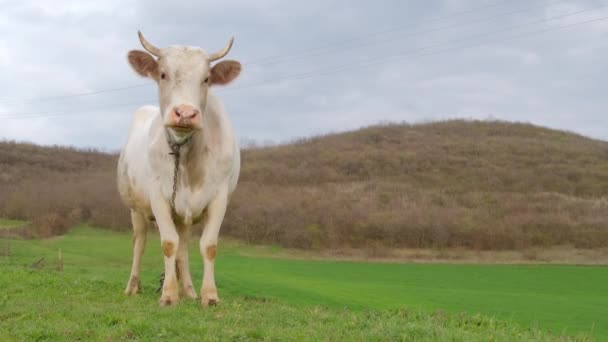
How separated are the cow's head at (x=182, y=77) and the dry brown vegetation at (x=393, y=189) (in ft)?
129

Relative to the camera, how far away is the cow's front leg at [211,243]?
8055mm

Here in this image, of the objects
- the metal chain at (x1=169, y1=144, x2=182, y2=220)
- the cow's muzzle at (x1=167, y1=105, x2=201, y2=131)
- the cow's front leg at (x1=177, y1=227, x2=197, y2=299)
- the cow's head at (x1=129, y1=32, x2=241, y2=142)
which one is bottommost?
the cow's front leg at (x1=177, y1=227, x2=197, y2=299)

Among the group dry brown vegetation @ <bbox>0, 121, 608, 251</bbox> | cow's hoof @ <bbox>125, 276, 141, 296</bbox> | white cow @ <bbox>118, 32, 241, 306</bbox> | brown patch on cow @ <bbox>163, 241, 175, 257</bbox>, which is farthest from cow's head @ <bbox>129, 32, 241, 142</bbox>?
dry brown vegetation @ <bbox>0, 121, 608, 251</bbox>

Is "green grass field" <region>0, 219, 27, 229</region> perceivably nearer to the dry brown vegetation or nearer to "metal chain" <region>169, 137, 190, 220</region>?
the dry brown vegetation

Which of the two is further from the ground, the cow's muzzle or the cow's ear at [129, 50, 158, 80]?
the cow's ear at [129, 50, 158, 80]

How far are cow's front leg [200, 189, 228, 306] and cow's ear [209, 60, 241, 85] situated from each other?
138 centimetres

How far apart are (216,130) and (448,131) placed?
86145mm

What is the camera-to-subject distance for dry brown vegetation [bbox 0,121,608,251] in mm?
47938

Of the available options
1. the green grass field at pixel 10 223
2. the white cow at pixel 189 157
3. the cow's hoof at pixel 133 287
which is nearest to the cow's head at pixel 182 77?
the white cow at pixel 189 157

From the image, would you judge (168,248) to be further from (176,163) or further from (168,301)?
(176,163)

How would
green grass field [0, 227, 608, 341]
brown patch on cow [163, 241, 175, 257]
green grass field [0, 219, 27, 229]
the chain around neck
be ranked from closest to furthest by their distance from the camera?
1. green grass field [0, 227, 608, 341]
2. the chain around neck
3. brown patch on cow [163, 241, 175, 257]
4. green grass field [0, 219, 27, 229]

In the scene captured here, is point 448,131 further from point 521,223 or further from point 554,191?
point 521,223

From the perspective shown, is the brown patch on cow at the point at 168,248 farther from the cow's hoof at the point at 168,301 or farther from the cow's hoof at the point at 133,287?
the cow's hoof at the point at 133,287

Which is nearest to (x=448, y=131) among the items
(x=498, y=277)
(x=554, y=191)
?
(x=554, y=191)
